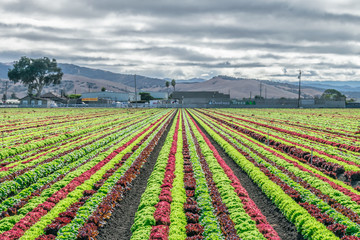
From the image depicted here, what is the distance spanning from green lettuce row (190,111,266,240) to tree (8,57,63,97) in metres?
167

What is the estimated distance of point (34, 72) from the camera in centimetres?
17362

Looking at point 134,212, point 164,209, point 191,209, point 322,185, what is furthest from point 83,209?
point 322,185

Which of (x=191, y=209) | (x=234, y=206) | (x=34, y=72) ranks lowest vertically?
(x=191, y=209)

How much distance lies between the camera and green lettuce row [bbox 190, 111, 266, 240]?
1201cm

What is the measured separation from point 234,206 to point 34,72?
175 metres

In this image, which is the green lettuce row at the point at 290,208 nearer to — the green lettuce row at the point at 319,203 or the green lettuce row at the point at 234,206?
the green lettuce row at the point at 319,203

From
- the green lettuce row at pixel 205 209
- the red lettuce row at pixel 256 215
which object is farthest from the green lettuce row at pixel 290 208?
the green lettuce row at pixel 205 209

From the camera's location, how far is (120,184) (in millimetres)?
18469

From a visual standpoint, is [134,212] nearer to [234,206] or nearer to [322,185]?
[234,206]

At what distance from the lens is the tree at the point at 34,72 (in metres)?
→ 172

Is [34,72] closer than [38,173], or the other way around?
[38,173]

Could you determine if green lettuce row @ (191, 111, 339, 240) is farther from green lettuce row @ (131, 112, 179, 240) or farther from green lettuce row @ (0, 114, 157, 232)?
green lettuce row @ (0, 114, 157, 232)

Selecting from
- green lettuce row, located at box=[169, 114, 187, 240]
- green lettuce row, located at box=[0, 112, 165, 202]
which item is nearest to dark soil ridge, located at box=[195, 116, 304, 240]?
green lettuce row, located at box=[169, 114, 187, 240]

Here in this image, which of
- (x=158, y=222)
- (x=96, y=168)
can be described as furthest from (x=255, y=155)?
(x=158, y=222)
